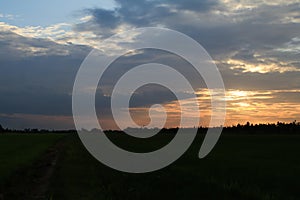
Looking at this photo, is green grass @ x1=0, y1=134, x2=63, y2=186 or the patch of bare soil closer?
the patch of bare soil

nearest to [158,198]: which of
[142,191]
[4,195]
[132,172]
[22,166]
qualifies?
[142,191]

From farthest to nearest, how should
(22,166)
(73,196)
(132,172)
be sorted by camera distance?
1. (22,166)
2. (132,172)
3. (73,196)

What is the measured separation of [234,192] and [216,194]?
806 mm

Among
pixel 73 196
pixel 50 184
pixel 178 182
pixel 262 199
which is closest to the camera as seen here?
pixel 262 199

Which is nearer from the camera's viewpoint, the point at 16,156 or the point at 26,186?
the point at 26,186

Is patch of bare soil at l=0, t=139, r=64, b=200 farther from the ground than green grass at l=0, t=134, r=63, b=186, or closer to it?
closer to it

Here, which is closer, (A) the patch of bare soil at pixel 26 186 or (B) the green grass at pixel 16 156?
(A) the patch of bare soil at pixel 26 186

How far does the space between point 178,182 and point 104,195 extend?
3.83 meters

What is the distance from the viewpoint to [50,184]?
21797 mm

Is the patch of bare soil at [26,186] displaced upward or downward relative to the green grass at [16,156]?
downward

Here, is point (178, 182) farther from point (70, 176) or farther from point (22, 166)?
point (22, 166)

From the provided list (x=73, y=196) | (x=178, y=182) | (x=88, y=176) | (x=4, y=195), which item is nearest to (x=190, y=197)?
(x=178, y=182)

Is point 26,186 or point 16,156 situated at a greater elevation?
point 16,156

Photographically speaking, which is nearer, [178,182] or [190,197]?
[190,197]
